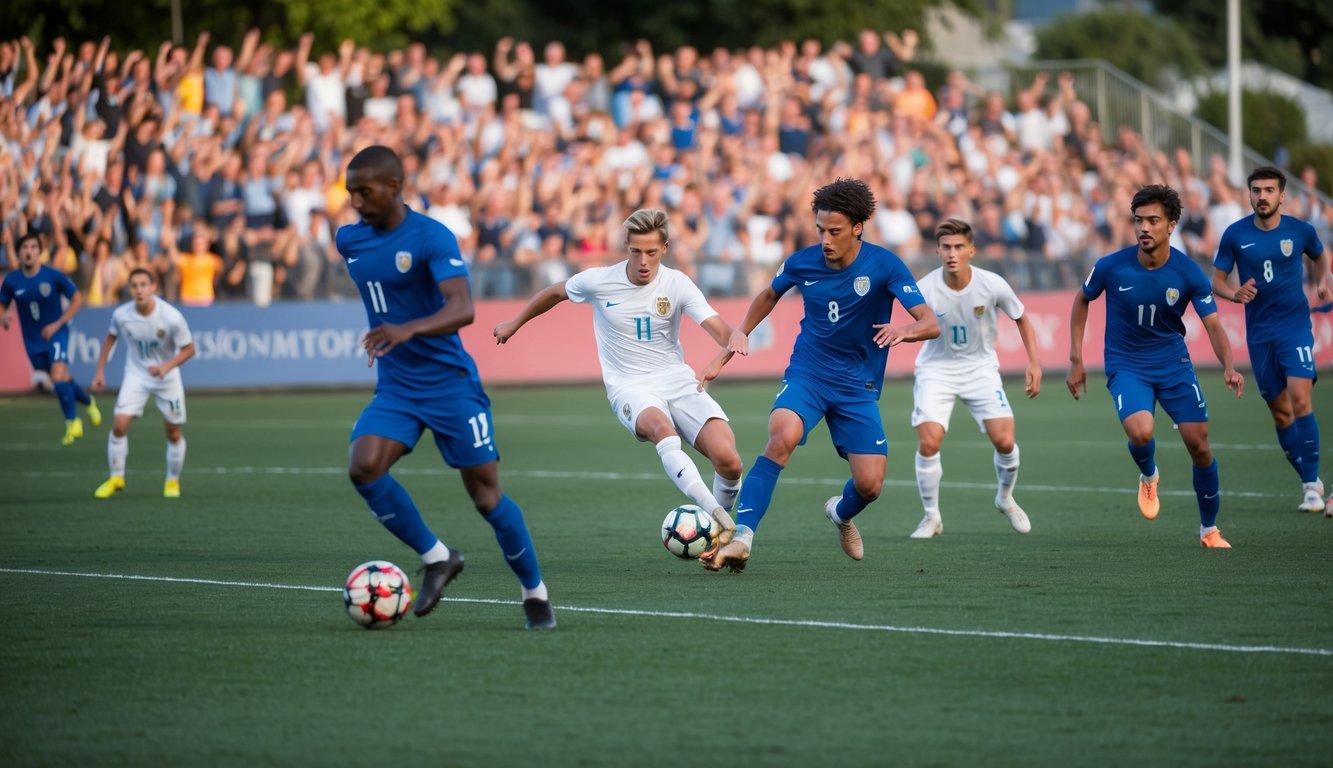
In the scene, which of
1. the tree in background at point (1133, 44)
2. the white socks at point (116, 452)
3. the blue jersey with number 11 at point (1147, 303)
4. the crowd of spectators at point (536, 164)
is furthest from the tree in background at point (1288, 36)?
the blue jersey with number 11 at point (1147, 303)

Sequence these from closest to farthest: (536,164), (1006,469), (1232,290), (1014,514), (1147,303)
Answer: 1. (1147,303)
2. (1014,514)
3. (1006,469)
4. (1232,290)
5. (536,164)

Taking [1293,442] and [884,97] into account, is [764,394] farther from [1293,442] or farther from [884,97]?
[1293,442]

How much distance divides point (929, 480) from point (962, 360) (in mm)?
972

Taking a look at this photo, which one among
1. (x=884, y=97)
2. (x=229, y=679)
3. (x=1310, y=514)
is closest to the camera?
(x=229, y=679)

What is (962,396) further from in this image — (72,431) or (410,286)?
(72,431)

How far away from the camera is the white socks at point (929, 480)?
1219cm

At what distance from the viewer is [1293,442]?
13.3 meters

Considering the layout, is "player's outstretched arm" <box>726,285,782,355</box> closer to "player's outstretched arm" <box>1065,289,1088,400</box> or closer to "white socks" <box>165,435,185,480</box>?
"player's outstretched arm" <box>1065,289,1088,400</box>

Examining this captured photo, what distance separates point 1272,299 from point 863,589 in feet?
17.3

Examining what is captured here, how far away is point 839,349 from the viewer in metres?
10.4

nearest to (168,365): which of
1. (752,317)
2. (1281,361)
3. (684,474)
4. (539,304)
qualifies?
(539,304)

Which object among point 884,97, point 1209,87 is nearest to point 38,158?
point 884,97

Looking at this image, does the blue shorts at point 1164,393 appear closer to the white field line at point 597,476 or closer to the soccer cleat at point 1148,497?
the soccer cleat at point 1148,497

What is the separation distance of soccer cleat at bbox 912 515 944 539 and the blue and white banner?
14.4 m
